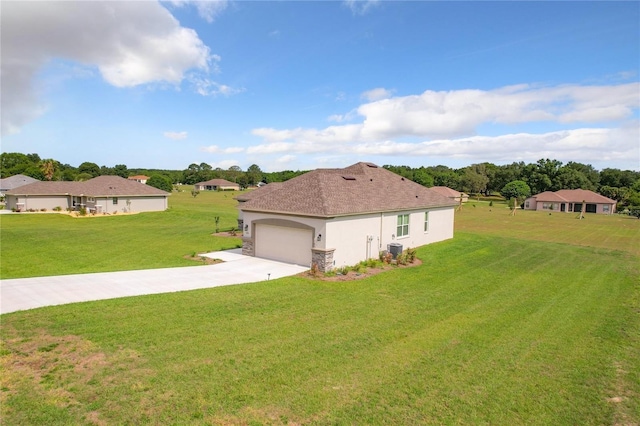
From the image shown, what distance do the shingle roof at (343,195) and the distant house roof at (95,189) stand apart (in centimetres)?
3062

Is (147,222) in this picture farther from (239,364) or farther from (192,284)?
(239,364)

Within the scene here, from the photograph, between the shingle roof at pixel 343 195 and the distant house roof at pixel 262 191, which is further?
the distant house roof at pixel 262 191

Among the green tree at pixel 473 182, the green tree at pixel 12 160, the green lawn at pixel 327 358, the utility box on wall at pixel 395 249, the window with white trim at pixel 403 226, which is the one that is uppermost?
the green tree at pixel 12 160

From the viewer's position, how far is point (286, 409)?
6.29m

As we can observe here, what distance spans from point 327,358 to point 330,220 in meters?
9.22

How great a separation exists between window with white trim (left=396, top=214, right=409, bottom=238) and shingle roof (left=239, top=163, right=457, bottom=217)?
622 millimetres

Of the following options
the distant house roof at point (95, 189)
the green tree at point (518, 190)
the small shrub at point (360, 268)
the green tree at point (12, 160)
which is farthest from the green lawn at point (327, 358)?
the green tree at point (12, 160)

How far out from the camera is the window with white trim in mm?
22016

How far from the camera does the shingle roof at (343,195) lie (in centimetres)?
1798

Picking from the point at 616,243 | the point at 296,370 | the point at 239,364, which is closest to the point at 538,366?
the point at 296,370

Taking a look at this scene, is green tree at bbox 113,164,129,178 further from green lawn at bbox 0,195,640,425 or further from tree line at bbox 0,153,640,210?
green lawn at bbox 0,195,640,425

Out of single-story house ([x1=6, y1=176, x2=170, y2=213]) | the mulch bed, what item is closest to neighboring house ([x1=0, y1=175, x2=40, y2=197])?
Result: single-story house ([x1=6, y1=176, x2=170, y2=213])

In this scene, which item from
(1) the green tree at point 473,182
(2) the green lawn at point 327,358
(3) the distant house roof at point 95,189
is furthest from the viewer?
(1) the green tree at point 473,182

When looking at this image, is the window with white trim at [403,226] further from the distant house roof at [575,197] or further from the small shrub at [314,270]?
the distant house roof at [575,197]
